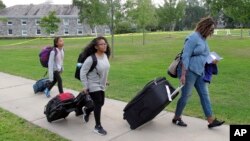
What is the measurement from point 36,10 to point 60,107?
65.9 meters

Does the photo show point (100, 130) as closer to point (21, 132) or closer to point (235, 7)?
point (21, 132)

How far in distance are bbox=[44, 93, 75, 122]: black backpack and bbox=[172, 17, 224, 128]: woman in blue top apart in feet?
6.55

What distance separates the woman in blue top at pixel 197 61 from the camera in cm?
485

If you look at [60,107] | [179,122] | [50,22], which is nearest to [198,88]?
[179,122]

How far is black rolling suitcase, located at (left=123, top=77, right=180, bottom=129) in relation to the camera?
16.5 ft

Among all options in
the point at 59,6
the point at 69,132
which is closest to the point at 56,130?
the point at 69,132

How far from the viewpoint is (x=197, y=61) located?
16.2 feet

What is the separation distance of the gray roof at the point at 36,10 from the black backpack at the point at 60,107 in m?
62.4

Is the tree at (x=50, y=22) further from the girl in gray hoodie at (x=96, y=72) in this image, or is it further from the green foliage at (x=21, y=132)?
the girl in gray hoodie at (x=96, y=72)

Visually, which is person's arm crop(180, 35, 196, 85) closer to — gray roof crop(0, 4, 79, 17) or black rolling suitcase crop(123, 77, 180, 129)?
black rolling suitcase crop(123, 77, 180, 129)

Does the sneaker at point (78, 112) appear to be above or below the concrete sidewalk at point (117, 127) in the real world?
above

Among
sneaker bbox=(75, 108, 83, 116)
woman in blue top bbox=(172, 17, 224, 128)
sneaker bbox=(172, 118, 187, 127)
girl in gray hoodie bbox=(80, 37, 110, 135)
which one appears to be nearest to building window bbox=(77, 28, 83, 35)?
sneaker bbox=(75, 108, 83, 116)

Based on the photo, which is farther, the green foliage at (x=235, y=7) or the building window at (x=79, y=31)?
the building window at (x=79, y=31)

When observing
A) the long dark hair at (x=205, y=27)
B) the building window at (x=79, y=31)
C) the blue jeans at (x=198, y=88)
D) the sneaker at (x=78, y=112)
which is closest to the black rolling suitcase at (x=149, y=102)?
the blue jeans at (x=198, y=88)
